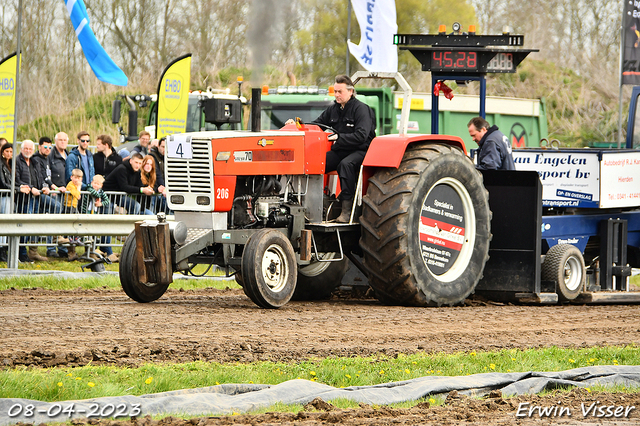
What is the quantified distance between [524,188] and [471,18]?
2856 centimetres

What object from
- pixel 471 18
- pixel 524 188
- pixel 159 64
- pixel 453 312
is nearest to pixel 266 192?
→ pixel 453 312

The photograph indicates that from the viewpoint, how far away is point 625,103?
3950cm

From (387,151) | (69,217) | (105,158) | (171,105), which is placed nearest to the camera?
(387,151)

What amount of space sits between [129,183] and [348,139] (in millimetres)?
5861

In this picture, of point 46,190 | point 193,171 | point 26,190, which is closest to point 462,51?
point 193,171

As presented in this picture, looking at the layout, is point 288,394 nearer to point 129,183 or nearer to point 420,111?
point 129,183

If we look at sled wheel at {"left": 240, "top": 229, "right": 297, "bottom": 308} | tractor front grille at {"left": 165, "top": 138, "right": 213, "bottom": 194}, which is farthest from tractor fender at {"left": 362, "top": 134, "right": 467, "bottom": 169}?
tractor front grille at {"left": 165, "top": 138, "right": 213, "bottom": 194}

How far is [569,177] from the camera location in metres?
11.3

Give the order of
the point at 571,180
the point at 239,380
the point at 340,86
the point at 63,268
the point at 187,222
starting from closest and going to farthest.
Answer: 1. the point at 239,380
2. the point at 187,222
3. the point at 340,86
4. the point at 571,180
5. the point at 63,268

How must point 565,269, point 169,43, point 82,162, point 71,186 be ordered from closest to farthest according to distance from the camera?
point 565,269 < point 71,186 < point 82,162 < point 169,43

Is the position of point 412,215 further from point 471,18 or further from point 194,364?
point 471,18

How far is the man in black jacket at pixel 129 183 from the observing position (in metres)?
13.8

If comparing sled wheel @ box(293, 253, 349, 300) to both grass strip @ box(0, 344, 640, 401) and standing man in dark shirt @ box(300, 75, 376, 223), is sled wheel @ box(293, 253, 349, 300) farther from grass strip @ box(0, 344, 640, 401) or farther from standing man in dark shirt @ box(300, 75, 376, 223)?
grass strip @ box(0, 344, 640, 401)

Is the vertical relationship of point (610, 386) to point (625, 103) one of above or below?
below
